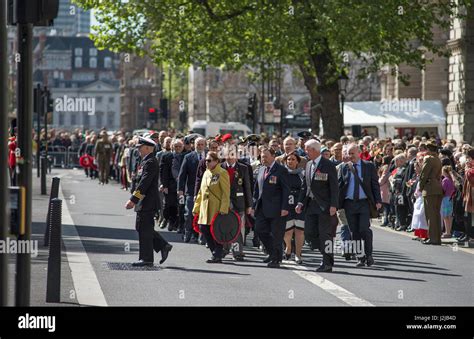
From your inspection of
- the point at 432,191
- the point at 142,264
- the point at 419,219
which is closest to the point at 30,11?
the point at 142,264

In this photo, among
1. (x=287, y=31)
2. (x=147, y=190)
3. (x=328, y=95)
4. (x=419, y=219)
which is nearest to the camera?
(x=147, y=190)

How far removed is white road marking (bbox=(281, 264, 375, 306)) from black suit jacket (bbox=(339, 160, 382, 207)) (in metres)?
1.28

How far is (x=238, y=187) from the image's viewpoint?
19859mm

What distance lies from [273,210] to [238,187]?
4.86 feet

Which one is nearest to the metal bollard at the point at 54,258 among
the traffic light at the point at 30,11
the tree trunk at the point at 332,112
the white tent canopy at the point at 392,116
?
the traffic light at the point at 30,11

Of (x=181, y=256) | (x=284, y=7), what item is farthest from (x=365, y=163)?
(x=284, y=7)

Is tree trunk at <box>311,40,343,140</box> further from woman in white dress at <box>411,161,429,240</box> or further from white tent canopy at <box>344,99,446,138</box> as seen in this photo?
woman in white dress at <box>411,161,429,240</box>

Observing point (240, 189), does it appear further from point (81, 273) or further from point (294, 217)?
point (81, 273)

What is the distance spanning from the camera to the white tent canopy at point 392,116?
4800cm

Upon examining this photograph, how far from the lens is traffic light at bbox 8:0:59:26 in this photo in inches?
401

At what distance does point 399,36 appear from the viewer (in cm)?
4300

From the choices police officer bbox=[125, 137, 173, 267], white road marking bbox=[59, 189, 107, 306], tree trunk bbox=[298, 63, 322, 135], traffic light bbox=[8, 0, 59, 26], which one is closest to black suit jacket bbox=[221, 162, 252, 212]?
police officer bbox=[125, 137, 173, 267]

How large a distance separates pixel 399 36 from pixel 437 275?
85.6 feet

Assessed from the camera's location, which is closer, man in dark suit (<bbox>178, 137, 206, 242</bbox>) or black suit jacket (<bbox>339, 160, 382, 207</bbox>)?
black suit jacket (<bbox>339, 160, 382, 207</bbox>)
